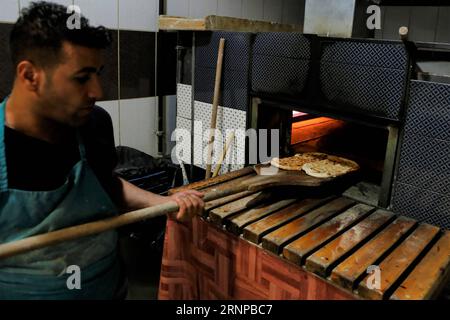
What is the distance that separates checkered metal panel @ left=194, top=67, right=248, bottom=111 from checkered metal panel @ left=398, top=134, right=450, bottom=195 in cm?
138

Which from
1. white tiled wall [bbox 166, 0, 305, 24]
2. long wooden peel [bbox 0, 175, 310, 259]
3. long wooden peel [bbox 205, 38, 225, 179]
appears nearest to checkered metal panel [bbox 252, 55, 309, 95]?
long wooden peel [bbox 205, 38, 225, 179]

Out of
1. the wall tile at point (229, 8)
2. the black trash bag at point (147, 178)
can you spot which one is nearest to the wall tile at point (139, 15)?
the wall tile at point (229, 8)

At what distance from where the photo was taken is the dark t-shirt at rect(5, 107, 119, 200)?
166 centimetres

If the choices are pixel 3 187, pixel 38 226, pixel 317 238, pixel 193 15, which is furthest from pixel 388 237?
pixel 193 15

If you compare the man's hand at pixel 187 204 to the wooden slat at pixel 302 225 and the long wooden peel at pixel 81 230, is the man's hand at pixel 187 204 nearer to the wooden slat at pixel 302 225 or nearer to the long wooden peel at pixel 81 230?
the long wooden peel at pixel 81 230

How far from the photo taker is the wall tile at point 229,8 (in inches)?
179

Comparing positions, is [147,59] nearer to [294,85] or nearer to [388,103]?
[294,85]

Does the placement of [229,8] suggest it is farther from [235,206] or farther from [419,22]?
[235,206]

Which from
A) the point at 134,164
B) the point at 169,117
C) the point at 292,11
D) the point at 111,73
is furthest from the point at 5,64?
the point at 292,11

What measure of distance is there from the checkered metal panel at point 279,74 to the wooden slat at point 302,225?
908 millimetres

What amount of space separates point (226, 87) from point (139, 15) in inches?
46.2

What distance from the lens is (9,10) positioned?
119 inches

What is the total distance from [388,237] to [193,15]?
3.16 meters

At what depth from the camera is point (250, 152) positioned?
11.3 feet
